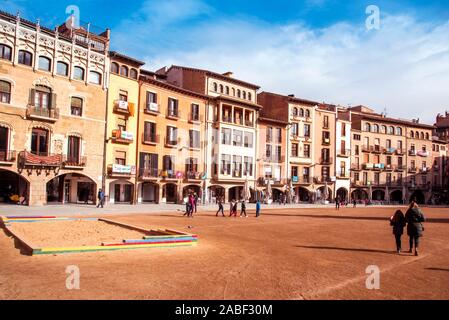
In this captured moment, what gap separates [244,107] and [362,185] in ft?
97.9

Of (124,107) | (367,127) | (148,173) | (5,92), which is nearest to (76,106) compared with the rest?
(124,107)

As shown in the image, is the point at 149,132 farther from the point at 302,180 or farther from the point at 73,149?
the point at 302,180

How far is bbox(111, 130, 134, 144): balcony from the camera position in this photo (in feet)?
121

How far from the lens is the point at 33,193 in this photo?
102 feet

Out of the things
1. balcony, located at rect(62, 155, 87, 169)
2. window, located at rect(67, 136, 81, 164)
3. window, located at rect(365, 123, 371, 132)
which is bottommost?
balcony, located at rect(62, 155, 87, 169)

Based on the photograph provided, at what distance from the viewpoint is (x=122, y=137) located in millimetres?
37344

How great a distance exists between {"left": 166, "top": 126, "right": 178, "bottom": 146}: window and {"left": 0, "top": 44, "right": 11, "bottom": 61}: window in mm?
17616

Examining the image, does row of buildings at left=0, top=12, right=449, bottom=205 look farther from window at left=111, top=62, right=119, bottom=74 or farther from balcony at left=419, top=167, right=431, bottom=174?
balcony at left=419, top=167, right=431, bottom=174

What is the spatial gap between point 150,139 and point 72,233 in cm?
2631

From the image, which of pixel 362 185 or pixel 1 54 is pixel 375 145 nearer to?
pixel 362 185

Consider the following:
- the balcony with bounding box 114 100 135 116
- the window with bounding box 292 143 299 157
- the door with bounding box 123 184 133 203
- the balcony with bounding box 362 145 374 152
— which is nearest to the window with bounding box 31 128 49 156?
Answer: the balcony with bounding box 114 100 135 116

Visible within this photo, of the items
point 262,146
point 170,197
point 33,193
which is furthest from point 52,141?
point 262,146

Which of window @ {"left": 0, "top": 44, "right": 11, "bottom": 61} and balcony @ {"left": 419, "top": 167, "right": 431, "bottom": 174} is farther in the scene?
balcony @ {"left": 419, "top": 167, "right": 431, "bottom": 174}

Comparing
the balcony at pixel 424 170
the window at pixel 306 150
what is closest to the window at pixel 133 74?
the window at pixel 306 150
